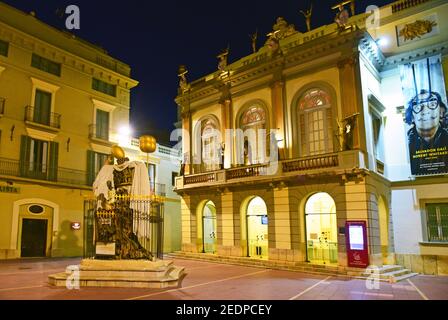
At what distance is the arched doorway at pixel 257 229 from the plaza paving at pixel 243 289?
468 centimetres

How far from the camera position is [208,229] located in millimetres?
23438

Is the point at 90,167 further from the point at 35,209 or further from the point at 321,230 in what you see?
the point at 321,230

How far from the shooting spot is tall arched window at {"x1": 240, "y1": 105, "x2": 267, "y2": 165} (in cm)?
1986

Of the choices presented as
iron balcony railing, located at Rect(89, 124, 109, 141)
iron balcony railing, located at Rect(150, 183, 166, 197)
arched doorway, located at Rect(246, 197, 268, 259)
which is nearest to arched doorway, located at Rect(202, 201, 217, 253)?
arched doorway, located at Rect(246, 197, 268, 259)

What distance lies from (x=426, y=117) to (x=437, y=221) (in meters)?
4.74

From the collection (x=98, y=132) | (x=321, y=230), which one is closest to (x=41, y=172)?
(x=98, y=132)

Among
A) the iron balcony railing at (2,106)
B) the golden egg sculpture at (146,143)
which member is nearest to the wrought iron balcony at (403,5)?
the golden egg sculpture at (146,143)

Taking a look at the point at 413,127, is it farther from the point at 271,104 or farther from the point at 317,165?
the point at 271,104

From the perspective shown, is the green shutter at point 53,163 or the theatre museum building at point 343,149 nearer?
the theatre museum building at point 343,149

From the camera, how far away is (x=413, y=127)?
1708 cm

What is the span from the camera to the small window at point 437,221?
1602 centimetres

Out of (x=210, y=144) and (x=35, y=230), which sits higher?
(x=210, y=144)

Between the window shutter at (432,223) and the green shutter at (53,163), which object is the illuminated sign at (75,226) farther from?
the window shutter at (432,223)
